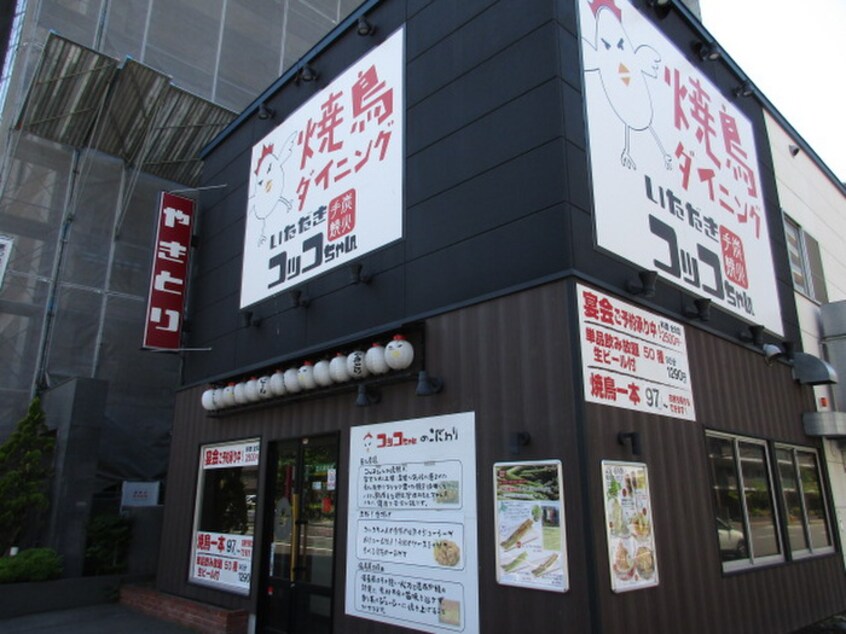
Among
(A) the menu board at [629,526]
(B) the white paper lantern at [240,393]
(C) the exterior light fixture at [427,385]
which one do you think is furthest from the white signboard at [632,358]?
(B) the white paper lantern at [240,393]

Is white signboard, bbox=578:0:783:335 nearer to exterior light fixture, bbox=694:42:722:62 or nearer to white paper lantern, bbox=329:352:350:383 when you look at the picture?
exterior light fixture, bbox=694:42:722:62

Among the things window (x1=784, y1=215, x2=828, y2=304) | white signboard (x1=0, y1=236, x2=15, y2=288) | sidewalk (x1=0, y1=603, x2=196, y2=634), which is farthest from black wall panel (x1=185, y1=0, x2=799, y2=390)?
white signboard (x1=0, y1=236, x2=15, y2=288)

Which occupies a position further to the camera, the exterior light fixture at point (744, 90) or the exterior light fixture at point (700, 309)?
the exterior light fixture at point (744, 90)

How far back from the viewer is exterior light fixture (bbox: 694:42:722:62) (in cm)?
907

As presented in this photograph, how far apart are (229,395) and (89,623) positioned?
3.83 m

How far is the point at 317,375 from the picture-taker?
7301 millimetres

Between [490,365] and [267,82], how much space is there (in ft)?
44.7

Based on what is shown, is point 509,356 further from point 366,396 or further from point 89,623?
point 89,623

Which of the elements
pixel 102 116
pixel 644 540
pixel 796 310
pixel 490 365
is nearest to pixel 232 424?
pixel 490 365

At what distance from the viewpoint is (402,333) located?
673cm

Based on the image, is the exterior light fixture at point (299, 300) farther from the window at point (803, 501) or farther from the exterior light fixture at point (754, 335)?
the window at point (803, 501)

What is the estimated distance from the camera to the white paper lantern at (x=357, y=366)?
6832mm

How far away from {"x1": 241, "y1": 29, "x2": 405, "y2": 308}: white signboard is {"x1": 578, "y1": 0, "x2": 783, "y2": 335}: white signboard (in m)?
2.44

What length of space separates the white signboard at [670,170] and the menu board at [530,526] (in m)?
2.42
